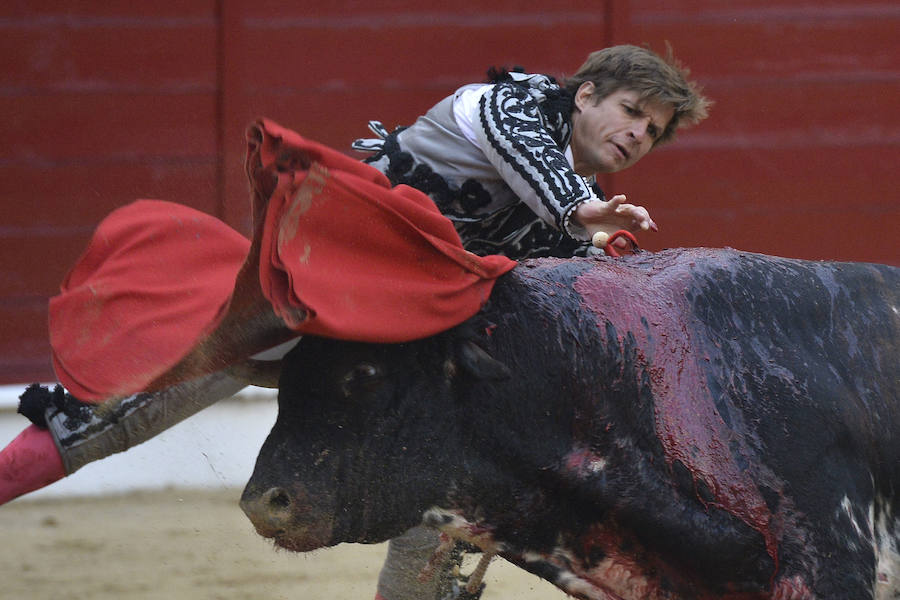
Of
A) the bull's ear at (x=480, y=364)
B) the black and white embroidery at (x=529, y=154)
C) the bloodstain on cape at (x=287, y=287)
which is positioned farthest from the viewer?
the black and white embroidery at (x=529, y=154)

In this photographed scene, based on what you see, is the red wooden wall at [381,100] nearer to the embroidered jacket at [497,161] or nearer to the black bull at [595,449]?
the embroidered jacket at [497,161]

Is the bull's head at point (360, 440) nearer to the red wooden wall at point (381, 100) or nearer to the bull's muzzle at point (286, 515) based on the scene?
the bull's muzzle at point (286, 515)

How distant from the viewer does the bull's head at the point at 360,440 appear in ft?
5.66

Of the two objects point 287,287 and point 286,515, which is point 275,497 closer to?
point 286,515

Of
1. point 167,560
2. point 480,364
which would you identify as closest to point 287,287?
point 480,364

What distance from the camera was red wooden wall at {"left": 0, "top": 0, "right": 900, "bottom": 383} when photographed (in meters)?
4.39

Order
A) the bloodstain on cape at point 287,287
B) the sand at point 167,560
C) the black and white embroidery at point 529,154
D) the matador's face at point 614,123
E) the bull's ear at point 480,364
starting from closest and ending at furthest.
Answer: the bloodstain on cape at point 287,287, the bull's ear at point 480,364, the black and white embroidery at point 529,154, the matador's face at point 614,123, the sand at point 167,560

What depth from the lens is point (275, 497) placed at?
172 cm

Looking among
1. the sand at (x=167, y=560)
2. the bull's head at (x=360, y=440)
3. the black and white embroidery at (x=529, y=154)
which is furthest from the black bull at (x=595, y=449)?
the sand at (x=167, y=560)

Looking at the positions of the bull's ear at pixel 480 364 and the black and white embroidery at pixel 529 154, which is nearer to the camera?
the bull's ear at pixel 480 364

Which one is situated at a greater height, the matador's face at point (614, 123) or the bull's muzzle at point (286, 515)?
the matador's face at point (614, 123)

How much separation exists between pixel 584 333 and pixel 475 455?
0.76 feet

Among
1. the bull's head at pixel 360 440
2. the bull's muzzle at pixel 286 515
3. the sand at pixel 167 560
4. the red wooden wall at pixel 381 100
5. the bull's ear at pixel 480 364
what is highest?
the bull's ear at pixel 480 364

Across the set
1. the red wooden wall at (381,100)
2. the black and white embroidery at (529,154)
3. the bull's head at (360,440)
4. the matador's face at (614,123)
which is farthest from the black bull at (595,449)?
the red wooden wall at (381,100)
